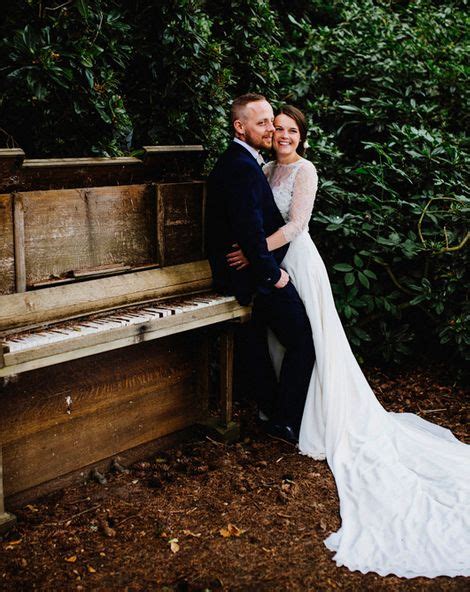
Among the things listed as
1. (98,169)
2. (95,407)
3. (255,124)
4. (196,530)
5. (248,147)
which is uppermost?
(255,124)

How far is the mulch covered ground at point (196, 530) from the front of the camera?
2.91m

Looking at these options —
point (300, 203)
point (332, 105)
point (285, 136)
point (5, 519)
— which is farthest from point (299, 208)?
point (332, 105)

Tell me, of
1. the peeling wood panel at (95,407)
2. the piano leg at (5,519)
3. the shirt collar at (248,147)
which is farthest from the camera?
the shirt collar at (248,147)

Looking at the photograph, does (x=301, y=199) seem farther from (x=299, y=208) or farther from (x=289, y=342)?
(x=289, y=342)

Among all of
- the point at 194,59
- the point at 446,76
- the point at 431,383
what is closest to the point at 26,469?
the point at 194,59

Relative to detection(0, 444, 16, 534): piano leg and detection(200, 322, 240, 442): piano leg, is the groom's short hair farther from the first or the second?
detection(0, 444, 16, 534): piano leg

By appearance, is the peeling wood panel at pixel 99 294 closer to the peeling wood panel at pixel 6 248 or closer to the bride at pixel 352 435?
the peeling wood panel at pixel 6 248

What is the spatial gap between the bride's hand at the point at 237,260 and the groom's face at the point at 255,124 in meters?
0.61

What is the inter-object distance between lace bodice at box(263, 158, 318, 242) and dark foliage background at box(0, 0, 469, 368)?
67cm

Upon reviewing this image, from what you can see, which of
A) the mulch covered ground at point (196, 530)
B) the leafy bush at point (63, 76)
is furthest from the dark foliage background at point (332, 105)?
the mulch covered ground at point (196, 530)

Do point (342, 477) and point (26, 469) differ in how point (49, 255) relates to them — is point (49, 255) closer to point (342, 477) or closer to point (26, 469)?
point (26, 469)

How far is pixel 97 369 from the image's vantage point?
3615 mm

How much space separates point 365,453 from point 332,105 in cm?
351

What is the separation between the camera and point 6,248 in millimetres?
3115
